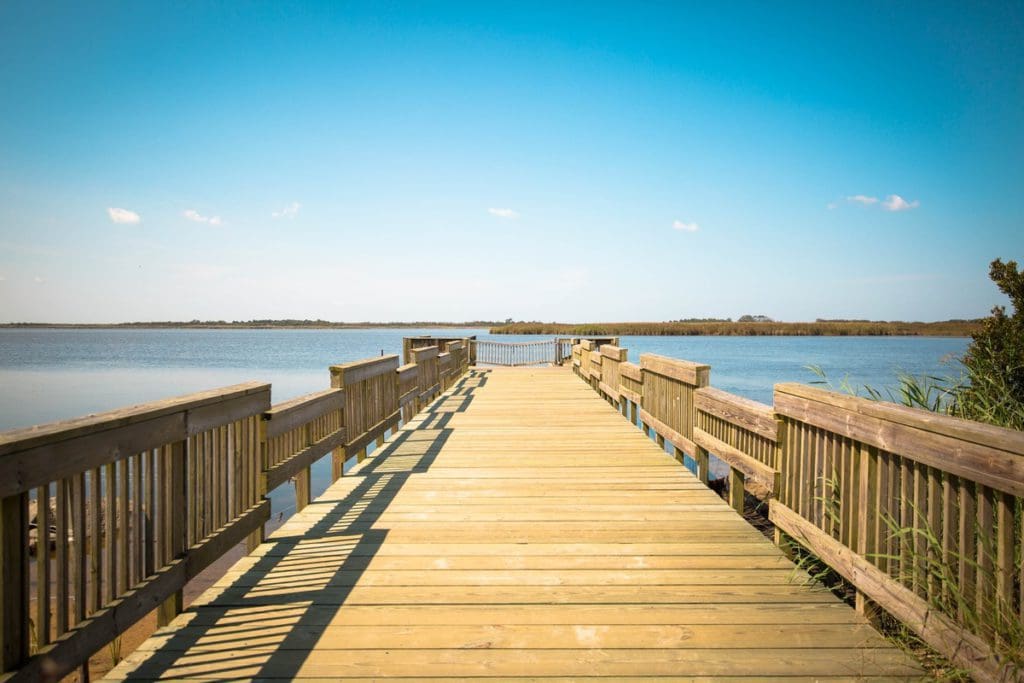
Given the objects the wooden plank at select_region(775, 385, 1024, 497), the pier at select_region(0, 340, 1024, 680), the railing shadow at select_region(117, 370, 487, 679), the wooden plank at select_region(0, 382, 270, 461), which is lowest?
the railing shadow at select_region(117, 370, 487, 679)

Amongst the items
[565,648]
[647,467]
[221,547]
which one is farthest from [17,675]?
[647,467]

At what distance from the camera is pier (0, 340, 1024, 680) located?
205 centimetres

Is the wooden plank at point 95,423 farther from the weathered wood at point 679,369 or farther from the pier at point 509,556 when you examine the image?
the weathered wood at point 679,369

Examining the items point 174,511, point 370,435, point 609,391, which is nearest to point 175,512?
point 174,511

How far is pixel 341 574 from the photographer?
3.23 m

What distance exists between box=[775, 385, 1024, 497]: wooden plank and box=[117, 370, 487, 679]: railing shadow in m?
2.55

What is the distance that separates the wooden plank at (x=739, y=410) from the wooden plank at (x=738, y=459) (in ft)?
0.68

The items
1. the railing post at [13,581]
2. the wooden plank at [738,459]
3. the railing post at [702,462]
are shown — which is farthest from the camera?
the railing post at [702,462]

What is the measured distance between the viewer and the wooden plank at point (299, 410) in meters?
3.82

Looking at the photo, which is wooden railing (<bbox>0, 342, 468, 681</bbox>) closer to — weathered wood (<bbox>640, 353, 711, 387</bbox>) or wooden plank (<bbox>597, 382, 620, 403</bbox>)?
weathered wood (<bbox>640, 353, 711, 387</bbox>)

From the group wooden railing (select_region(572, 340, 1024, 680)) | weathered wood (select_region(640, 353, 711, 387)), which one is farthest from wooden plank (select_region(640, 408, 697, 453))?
wooden railing (select_region(572, 340, 1024, 680))

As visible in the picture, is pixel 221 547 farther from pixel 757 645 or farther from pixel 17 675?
pixel 757 645

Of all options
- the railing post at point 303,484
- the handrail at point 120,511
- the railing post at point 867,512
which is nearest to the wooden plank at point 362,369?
the railing post at point 303,484

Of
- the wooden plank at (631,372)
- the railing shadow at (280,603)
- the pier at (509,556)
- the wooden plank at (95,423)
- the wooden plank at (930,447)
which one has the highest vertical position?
the wooden plank at (95,423)
